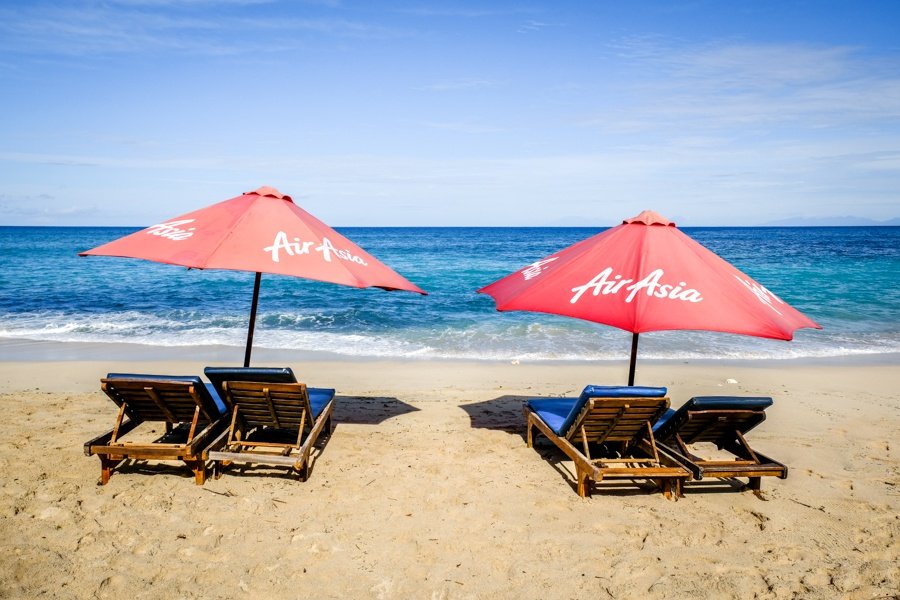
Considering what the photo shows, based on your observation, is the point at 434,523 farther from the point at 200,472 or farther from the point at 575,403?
the point at 200,472

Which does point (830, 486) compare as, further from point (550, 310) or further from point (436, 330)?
point (436, 330)

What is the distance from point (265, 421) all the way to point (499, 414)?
319cm

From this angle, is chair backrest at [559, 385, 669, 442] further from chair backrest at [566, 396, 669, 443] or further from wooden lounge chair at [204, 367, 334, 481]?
wooden lounge chair at [204, 367, 334, 481]

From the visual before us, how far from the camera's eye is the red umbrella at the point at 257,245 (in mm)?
4535

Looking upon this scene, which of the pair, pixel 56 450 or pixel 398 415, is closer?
pixel 56 450

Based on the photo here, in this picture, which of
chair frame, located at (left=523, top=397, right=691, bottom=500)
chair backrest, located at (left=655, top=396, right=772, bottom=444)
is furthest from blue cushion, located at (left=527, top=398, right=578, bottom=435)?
chair backrest, located at (left=655, top=396, right=772, bottom=444)

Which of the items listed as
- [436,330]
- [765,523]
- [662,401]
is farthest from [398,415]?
[436,330]

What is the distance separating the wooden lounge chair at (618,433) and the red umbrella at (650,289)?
642 mm

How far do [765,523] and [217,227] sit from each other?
5.37m

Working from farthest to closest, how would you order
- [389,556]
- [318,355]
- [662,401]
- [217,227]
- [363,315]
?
[363,315]
[318,355]
[217,227]
[662,401]
[389,556]

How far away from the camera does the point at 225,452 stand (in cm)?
480

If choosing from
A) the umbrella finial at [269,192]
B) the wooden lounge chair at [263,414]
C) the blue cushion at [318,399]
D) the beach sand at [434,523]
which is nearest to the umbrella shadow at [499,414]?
the beach sand at [434,523]

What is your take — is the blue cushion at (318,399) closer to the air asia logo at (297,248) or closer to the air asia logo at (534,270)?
the air asia logo at (297,248)

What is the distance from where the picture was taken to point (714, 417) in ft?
15.7
